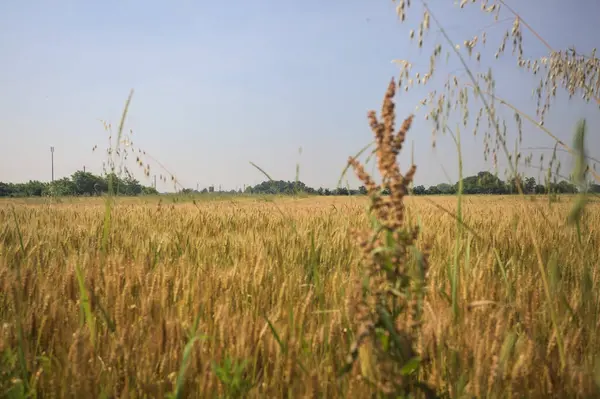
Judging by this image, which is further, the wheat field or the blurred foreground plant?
the wheat field

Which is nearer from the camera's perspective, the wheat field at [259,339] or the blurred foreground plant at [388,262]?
the blurred foreground plant at [388,262]

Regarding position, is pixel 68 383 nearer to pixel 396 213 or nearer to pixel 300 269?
pixel 396 213

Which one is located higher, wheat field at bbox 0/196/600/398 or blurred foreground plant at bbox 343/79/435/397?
blurred foreground plant at bbox 343/79/435/397

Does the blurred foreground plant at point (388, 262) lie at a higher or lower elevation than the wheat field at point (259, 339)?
higher

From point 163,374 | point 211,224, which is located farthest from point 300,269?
point 211,224

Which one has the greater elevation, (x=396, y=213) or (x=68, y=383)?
(x=396, y=213)

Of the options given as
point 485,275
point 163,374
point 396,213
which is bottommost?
point 163,374

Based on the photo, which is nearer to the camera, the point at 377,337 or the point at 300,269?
the point at 377,337

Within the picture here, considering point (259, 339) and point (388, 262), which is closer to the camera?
point (388, 262)

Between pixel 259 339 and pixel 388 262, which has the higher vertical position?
A: pixel 388 262

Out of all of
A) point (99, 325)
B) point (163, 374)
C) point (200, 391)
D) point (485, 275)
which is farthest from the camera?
point (485, 275)

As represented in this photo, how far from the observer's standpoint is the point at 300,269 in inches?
91.0

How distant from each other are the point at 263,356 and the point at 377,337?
471 mm

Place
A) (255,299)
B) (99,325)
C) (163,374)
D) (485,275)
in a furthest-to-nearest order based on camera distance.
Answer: (485,275)
(255,299)
(99,325)
(163,374)
